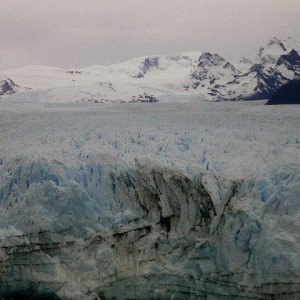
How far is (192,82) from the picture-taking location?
286ft

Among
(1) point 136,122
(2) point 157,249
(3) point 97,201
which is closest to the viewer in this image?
(2) point 157,249

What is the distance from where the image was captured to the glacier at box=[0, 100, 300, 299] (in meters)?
10.9

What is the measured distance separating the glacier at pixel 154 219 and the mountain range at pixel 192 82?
44.9m

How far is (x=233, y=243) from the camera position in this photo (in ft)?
36.2

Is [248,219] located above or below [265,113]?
below

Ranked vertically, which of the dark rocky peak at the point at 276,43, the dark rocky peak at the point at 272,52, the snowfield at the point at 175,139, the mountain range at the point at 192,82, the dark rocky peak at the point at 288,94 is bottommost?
the mountain range at the point at 192,82

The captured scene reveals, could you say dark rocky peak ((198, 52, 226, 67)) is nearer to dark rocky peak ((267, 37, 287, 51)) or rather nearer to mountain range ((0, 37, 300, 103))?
mountain range ((0, 37, 300, 103))

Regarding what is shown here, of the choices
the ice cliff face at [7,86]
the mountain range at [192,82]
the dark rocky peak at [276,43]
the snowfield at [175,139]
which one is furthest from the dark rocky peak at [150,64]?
the snowfield at [175,139]

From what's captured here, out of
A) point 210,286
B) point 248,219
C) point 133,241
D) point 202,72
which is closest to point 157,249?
point 133,241

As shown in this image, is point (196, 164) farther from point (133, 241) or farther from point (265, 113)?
point (265, 113)

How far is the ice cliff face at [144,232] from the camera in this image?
35.3 feet

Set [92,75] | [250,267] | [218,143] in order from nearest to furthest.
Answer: [250,267] → [218,143] → [92,75]

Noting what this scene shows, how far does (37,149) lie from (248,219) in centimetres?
582

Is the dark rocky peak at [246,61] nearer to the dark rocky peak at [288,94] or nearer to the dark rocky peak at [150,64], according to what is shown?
the dark rocky peak at [150,64]
